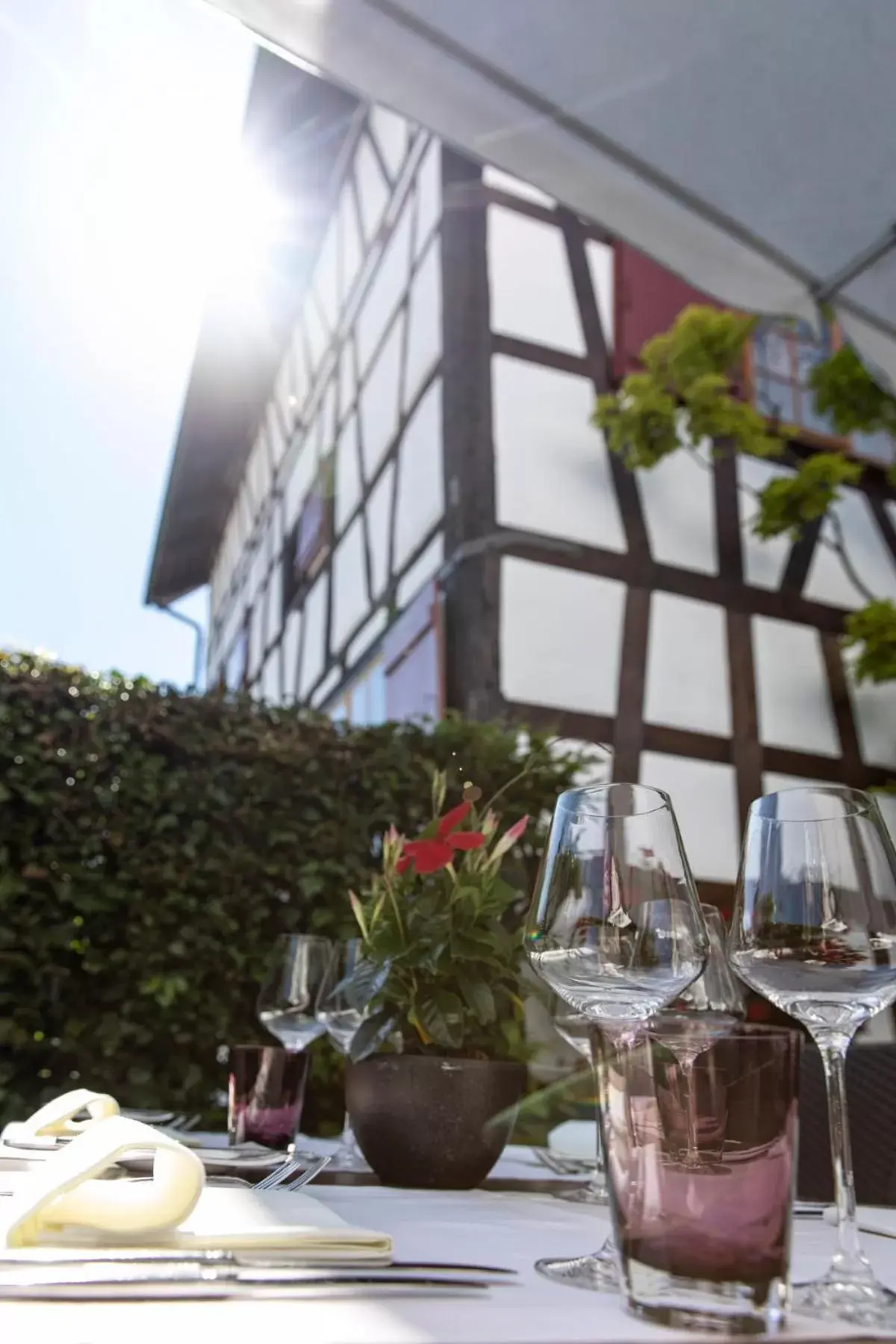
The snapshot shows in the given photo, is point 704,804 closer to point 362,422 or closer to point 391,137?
point 362,422

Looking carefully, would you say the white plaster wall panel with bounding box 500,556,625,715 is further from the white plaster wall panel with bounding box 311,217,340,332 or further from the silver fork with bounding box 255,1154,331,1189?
the silver fork with bounding box 255,1154,331,1189

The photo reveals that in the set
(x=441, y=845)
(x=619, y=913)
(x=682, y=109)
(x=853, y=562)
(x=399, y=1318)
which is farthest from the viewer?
(x=853, y=562)

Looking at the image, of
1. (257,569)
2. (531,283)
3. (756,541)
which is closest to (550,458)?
(531,283)

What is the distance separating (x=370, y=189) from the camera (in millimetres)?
6109

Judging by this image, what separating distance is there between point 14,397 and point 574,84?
3287mm

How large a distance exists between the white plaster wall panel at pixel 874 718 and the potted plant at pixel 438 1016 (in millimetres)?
4396

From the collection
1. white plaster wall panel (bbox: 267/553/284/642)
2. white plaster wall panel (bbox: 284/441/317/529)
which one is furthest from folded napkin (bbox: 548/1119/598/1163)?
white plaster wall panel (bbox: 267/553/284/642)

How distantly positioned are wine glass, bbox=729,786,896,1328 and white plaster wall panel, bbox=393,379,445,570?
3826mm

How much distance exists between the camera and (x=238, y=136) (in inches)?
195

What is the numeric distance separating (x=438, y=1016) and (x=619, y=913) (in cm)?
39

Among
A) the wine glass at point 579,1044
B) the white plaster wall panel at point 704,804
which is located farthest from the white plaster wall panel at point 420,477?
the wine glass at point 579,1044

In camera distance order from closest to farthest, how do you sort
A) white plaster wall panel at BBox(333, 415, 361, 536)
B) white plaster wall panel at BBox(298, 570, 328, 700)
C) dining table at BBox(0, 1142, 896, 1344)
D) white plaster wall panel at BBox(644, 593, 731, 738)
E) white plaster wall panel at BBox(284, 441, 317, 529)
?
dining table at BBox(0, 1142, 896, 1344), white plaster wall panel at BBox(644, 593, 731, 738), white plaster wall panel at BBox(333, 415, 361, 536), white plaster wall panel at BBox(298, 570, 328, 700), white plaster wall panel at BBox(284, 441, 317, 529)

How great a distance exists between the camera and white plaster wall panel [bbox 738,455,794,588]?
16.3 ft

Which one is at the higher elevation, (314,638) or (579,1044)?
(314,638)
